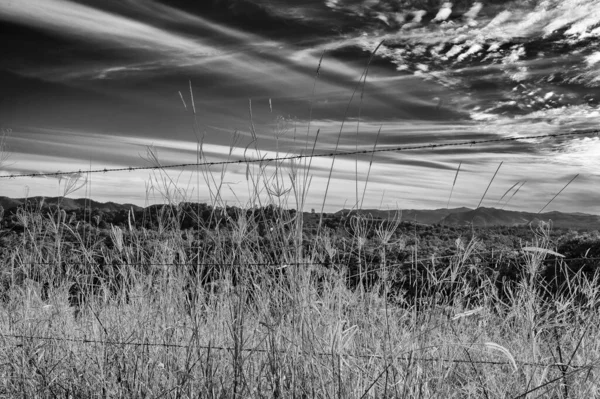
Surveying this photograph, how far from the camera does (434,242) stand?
35.2 ft

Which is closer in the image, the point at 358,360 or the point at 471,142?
the point at 358,360

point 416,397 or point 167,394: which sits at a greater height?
point 416,397

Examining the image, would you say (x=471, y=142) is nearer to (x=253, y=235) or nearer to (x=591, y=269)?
(x=253, y=235)

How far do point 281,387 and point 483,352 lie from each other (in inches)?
74.7

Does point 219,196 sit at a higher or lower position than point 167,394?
higher

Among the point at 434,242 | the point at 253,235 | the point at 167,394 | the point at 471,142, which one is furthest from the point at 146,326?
the point at 434,242

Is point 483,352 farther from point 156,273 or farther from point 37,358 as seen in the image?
point 37,358

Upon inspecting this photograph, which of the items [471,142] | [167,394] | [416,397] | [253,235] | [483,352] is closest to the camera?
[416,397]

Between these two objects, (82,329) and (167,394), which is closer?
(167,394)

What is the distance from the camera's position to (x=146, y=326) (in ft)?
9.34

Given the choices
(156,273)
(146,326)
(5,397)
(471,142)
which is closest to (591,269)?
(471,142)

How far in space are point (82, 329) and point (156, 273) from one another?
87 centimetres

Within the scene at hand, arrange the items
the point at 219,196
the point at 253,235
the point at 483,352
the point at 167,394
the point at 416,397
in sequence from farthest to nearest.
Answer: the point at 483,352, the point at 253,235, the point at 219,196, the point at 167,394, the point at 416,397

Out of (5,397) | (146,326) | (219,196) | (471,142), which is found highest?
(471,142)
